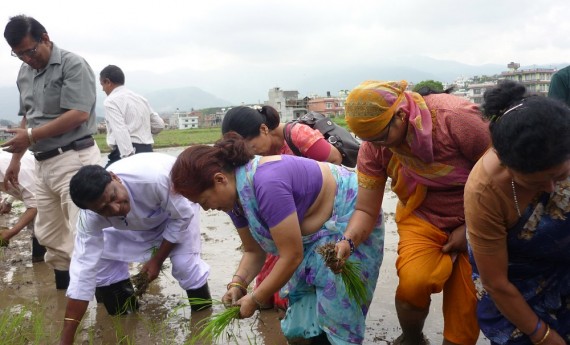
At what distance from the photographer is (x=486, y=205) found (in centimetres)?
187

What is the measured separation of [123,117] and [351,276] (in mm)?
3647

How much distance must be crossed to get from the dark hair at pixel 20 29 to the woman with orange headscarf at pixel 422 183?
262cm

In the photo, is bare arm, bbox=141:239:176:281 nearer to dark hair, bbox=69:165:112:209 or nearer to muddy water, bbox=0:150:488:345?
muddy water, bbox=0:150:488:345

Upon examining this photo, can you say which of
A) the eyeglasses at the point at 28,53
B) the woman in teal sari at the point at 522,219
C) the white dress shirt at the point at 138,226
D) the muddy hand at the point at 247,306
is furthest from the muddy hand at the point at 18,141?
the woman in teal sari at the point at 522,219

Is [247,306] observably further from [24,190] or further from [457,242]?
[24,190]

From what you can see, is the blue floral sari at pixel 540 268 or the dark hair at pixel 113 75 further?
the dark hair at pixel 113 75

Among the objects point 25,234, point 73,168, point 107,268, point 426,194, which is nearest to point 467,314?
point 426,194

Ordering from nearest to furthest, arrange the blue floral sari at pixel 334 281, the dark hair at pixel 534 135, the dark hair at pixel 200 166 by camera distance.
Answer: the dark hair at pixel 534 135, the dark hair at pixel 200 166, the blue floral sari at pixel 334 281

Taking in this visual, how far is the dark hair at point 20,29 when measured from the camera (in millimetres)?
3820

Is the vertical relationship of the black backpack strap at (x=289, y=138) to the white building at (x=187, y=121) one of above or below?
above

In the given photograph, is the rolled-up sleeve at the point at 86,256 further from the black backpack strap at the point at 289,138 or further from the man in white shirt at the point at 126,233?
the black backpack strap at the point at 289,138

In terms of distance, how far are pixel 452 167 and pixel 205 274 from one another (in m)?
1.94

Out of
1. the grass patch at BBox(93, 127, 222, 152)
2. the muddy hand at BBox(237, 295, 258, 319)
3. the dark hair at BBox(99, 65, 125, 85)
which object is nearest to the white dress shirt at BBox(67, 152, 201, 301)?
the muddy hand at BBox(237, 295, 258, 319)

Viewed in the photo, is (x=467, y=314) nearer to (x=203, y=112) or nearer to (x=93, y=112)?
(x=93, y=112)
